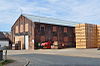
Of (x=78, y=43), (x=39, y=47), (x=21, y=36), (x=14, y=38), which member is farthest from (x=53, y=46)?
(x=14, y=38)

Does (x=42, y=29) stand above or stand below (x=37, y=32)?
above

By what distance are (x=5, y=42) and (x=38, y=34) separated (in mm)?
12307

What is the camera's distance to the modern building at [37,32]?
46188 mm

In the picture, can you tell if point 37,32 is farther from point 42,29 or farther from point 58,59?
point 58,59

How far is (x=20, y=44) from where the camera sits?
163 ft

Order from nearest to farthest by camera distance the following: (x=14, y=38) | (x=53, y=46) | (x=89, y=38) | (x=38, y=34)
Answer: (x=89, y=38)
(x=53, y=46)
(x=38, y=34)
(x=14, y=38)

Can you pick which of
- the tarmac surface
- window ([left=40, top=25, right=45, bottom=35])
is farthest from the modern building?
the tarmac surface

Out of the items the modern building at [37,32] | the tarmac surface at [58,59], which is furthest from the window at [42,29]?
the tarmac surface at [58,59]

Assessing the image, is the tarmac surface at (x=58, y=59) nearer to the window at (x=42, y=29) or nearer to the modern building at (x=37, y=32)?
the modern building at (x=37, y=32)

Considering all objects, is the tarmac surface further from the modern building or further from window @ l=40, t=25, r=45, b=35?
window @ l=40, t=25, r=45, b=35

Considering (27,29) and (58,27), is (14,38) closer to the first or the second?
(27,29)

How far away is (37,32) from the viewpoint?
46.4 metres

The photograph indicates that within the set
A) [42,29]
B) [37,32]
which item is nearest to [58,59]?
[37,32]

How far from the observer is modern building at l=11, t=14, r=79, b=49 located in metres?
46.2
